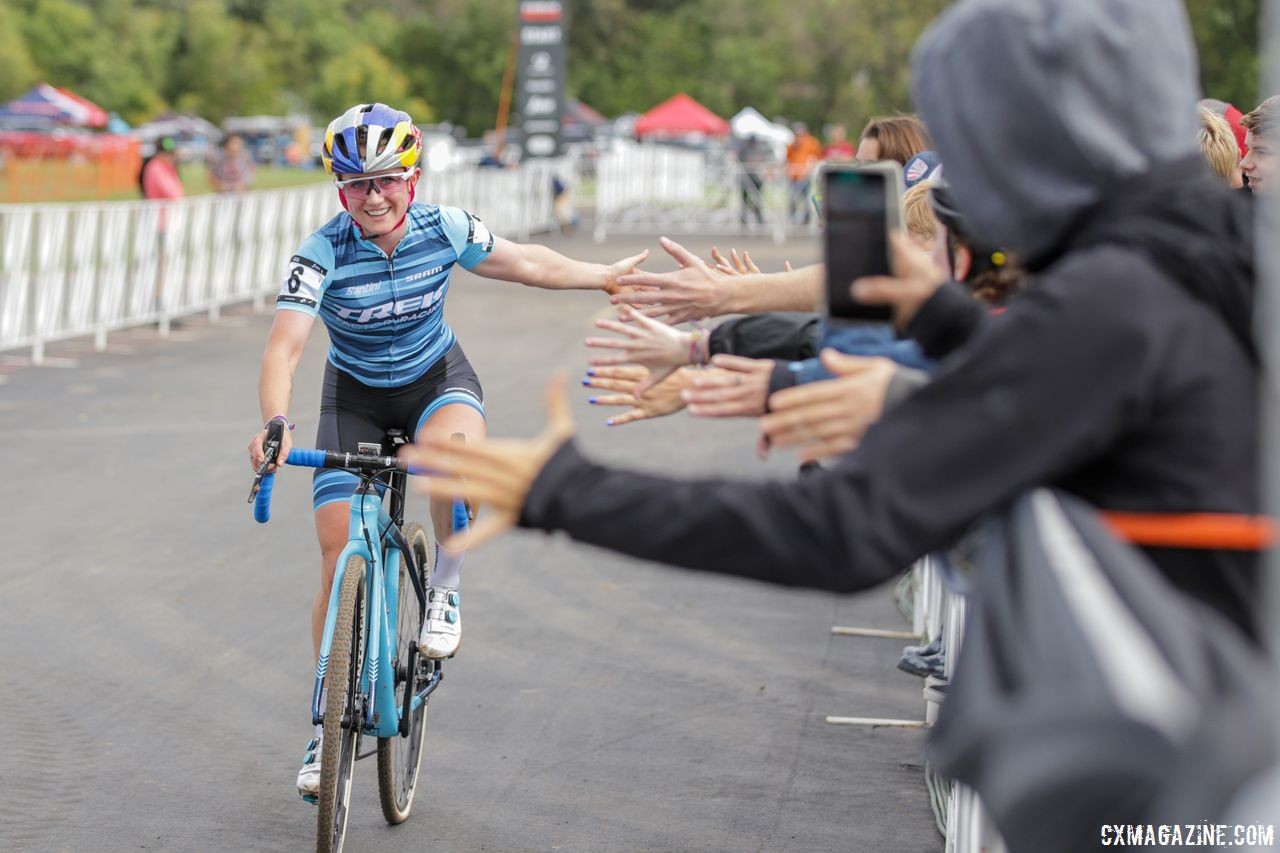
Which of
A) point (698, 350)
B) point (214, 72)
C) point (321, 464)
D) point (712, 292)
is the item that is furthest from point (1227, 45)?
point (214, 72)

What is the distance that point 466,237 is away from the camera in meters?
6.00

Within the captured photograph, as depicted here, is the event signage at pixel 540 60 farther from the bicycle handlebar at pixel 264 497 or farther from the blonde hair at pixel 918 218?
the bicycle handlebar at pixel 264 497

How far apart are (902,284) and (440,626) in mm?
3800

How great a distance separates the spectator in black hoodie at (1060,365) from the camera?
2.13 m

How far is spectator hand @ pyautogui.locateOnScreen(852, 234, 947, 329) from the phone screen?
0.02m

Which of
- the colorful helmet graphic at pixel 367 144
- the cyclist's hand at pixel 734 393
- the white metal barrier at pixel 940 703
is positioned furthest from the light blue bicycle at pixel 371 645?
the cyclist's hand at pixel 734 393

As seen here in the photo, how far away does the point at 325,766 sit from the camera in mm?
5172

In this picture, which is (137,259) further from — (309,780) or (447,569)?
(309,780)

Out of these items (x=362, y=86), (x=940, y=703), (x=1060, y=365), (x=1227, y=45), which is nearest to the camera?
(x=1060, y=365)

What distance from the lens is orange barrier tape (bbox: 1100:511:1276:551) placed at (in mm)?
2145

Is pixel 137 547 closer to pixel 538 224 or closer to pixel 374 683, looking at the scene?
pixel 374 683

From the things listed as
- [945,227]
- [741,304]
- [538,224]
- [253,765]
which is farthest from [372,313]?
[538,224]

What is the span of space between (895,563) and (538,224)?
32.1 metres

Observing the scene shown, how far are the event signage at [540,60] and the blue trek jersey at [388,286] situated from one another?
1058 inches
